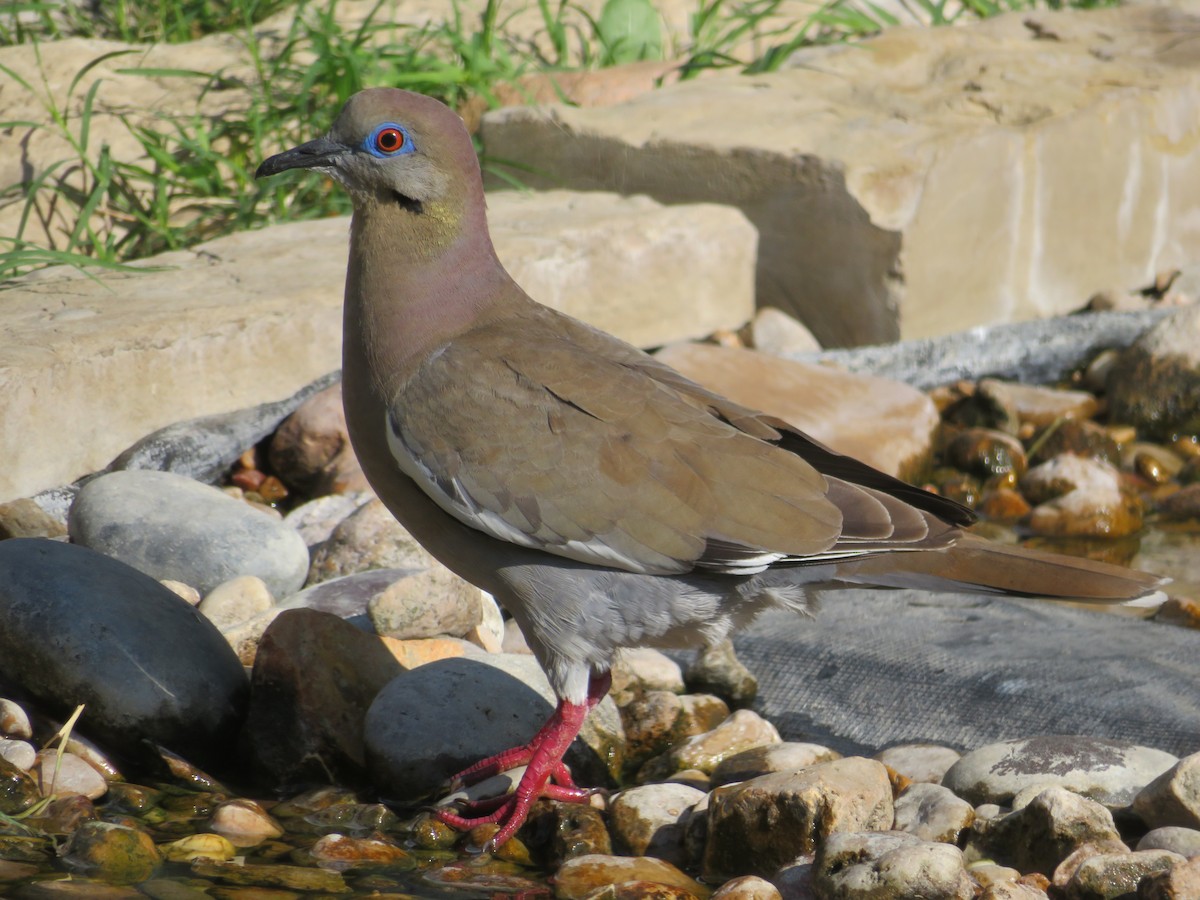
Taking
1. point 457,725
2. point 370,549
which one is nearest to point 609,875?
point 457,725

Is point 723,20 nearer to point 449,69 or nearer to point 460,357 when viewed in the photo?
point 449,69

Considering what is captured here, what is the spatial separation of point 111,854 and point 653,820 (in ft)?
3.71

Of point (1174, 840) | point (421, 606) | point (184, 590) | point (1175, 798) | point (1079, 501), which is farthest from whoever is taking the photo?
point (1079, 501)

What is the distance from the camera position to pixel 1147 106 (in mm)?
7105

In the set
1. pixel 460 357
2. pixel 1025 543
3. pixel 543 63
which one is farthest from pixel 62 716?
pixel 543 63

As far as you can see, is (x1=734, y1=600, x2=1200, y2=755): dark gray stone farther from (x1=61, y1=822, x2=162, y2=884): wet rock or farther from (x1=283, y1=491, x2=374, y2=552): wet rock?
(x1=61, y1=822, x2=162, y2=884): wet rock

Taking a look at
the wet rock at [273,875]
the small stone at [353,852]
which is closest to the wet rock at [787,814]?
the small stone at [353,852]

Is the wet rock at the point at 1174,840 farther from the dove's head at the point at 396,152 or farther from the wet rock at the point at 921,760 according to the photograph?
the dove's head at the point at 396,152

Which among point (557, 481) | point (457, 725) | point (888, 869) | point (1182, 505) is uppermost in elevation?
point (557, 481)

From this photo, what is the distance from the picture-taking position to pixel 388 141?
10.9ft

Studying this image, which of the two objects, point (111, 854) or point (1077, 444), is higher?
point (111, 854)

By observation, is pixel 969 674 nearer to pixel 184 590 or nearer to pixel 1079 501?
pixel 1079 501

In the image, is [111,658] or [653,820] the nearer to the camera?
[653,820]

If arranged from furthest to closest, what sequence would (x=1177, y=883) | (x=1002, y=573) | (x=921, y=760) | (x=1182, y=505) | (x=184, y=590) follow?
(x=1182, y=505) → (x=184, y=590) → (x=921, y=760) → (x=1002, y=573) → (x=1177, y=883)
